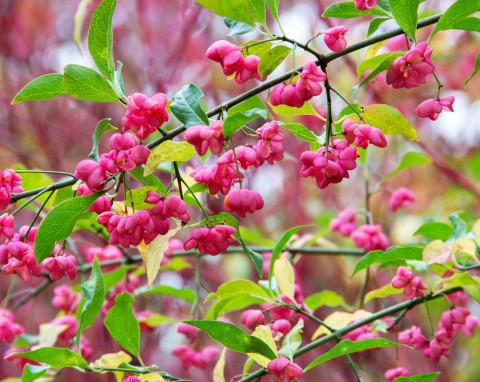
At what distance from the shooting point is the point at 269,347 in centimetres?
92

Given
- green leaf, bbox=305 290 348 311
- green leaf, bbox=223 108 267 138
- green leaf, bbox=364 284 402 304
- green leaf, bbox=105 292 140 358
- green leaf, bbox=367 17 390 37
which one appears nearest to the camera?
green leaf, bbox=223 108 267 138

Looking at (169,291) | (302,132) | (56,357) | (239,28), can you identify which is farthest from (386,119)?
(169,291)

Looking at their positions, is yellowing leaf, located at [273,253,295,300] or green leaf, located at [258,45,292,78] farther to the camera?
yellowing leaf, located at [273,253,295,300]

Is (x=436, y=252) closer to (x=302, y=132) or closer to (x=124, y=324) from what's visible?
(x=302, y=132)

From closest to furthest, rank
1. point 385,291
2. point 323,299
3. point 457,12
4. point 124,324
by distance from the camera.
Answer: point 457,12, point 124,324, point 385,291, point 323,299

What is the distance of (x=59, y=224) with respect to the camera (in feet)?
2.81

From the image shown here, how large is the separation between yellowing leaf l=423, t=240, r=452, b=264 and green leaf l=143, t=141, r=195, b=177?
44 cm

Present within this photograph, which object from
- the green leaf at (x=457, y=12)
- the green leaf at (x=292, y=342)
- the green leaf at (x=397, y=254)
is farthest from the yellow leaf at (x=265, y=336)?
the green leaf at (x=457, y=12)

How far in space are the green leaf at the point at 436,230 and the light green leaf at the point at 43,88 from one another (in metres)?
0.65

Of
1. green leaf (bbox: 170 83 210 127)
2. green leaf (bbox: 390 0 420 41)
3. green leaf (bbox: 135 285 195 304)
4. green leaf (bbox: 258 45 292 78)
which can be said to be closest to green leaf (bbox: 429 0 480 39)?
green leaf (bbox: 390 0 420 41)

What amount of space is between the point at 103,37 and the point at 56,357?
1.43ft

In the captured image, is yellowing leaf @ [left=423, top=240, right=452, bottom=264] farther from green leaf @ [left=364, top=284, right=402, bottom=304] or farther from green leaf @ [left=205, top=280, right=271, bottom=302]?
green leaf @ [left=205, top=280, right=271, bottom=302]

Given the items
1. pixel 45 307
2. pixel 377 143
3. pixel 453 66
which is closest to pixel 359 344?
pixel 377 143

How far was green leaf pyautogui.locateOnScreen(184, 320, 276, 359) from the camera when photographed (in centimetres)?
89
